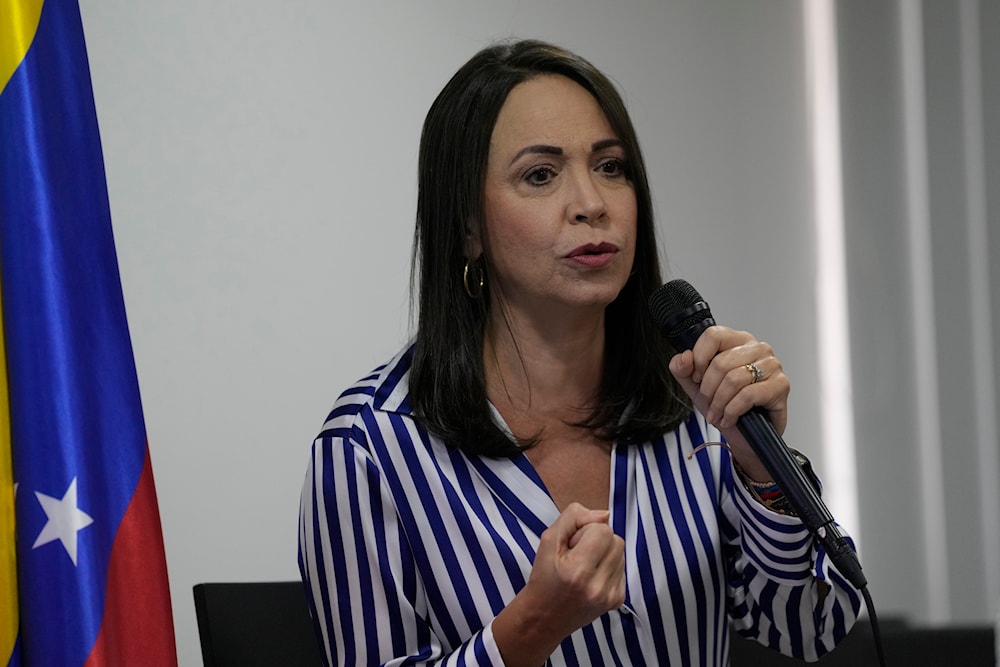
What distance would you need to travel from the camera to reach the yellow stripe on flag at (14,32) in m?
1.79

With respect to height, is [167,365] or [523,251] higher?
[523,251]

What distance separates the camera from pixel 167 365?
267 cm

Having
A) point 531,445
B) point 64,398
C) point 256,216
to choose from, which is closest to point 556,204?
point 531,445

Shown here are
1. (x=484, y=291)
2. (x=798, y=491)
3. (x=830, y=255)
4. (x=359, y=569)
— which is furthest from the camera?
(x=830, y=255)

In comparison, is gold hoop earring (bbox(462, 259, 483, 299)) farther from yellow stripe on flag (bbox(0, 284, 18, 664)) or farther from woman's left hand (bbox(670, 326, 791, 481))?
yellow stripe on flag (bbox(0, 284, 18, 664))

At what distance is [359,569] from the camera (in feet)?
4.81

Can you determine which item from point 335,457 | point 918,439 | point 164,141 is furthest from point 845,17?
point 335,457

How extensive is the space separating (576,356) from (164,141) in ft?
4.81

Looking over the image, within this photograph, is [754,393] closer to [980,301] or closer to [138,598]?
[138,598]

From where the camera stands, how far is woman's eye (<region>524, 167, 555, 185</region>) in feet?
5.08

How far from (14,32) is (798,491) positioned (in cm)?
141

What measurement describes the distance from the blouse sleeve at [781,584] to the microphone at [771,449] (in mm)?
209

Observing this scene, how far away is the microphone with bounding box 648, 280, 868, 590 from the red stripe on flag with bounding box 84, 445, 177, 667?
0.95m

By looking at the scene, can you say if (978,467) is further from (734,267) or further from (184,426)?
(184,426)
